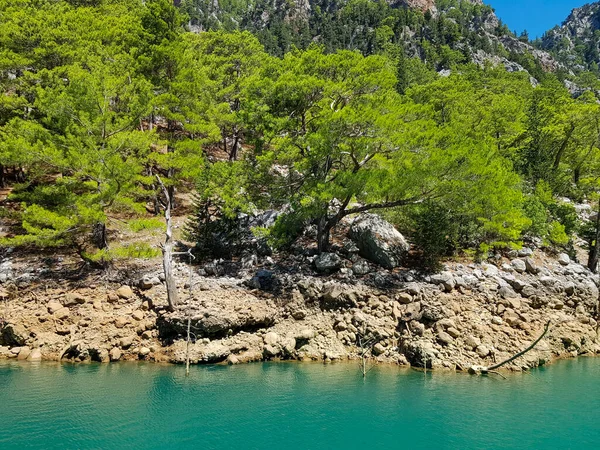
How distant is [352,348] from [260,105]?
12503 mm

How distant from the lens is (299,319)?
60.2 ft

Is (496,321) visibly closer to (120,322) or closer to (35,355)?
(120,322)

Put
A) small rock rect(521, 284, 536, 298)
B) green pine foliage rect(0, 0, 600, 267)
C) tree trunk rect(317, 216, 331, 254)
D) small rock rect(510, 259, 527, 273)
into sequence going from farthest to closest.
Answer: small rock rect(510, 259, 527, 273)
tree trunk rect(317, 216, 331, 254)
small rock rect(521, 284, 536, 298)
green pine foliage rect(0, 0, 600, 267)

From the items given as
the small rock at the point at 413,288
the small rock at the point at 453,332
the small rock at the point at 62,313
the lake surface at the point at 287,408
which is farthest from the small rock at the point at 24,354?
the small rock at the point at 453,332

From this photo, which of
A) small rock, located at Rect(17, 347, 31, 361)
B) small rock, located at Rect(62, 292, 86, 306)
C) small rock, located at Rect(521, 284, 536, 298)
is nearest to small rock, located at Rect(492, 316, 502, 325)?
small rock, located at Rect(521, 284, 536, 298)

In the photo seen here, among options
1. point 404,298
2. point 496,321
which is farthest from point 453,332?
point 404,298

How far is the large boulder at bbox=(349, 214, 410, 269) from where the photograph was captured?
2153cm

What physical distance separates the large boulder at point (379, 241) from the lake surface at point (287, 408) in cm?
637

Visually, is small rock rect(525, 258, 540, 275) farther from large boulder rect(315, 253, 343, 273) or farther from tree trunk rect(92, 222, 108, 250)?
tree trunk rect(92, 222, 108, 250)

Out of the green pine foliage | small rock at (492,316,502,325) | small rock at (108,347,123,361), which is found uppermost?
the green pine foliage

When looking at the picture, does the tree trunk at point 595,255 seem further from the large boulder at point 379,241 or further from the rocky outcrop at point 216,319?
the rocky outcrop at point 216,319

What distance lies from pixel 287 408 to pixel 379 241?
1108 centimetres

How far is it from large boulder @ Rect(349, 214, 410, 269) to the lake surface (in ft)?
20.9

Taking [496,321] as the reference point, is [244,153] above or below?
above
